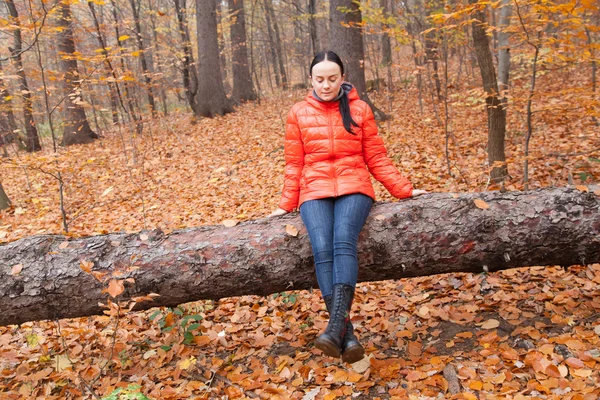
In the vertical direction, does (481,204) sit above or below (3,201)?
above

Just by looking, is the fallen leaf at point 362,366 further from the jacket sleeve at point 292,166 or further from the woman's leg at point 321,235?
the jacket sleeve at point 292,166

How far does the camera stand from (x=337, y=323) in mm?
2340

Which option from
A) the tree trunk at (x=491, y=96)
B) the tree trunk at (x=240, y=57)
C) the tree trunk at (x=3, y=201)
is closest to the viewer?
the tree trunk at (x=491, y=96)

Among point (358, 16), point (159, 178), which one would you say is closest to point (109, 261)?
point (159, 178)

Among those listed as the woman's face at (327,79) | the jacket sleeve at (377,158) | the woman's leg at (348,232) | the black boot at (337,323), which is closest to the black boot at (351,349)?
the black boot at (337,323)

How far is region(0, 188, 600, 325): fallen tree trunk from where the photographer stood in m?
2.69

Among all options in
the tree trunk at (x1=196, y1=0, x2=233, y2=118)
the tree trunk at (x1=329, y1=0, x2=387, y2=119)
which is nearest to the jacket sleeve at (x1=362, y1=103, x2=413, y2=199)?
the tree trunk at (x1=329, y1=0, x2=387, y2=119)

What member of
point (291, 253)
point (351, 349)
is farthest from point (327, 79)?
point (351, 349)

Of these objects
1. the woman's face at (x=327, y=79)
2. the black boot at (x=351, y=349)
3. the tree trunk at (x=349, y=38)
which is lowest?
the black boot at (x=351, y=349)

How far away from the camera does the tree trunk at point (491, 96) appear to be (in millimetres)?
4801

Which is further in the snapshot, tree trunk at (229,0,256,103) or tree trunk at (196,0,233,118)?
tree trunk at (229,0,256,103)

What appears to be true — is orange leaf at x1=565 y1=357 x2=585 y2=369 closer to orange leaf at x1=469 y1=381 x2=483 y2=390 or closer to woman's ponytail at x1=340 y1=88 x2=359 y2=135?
orange leaf at x1=469 y1=381 x2=483 y2=390

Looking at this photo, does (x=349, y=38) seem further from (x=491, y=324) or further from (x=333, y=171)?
(x=491, y=324)

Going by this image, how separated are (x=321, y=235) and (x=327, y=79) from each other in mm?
1099
